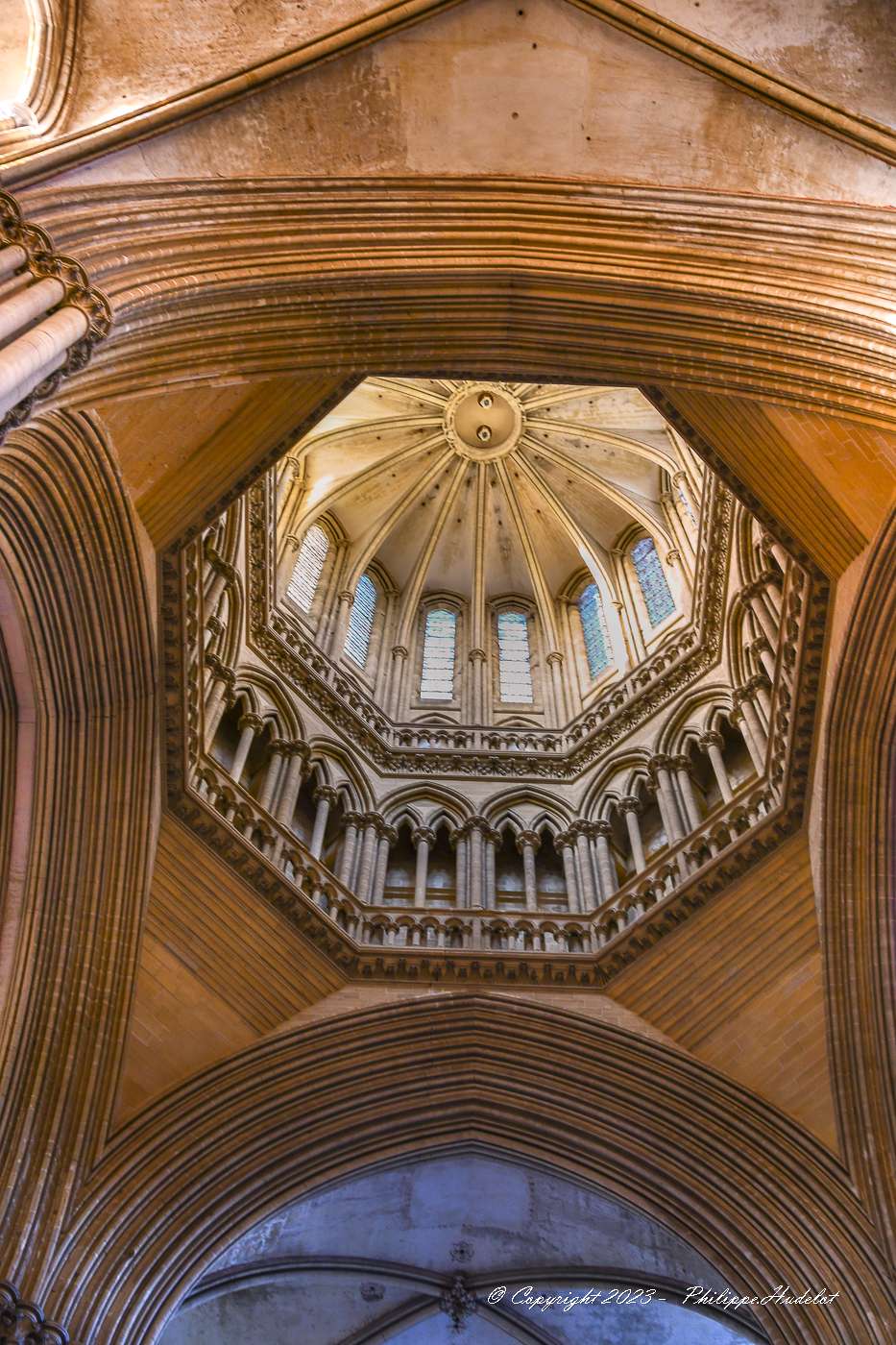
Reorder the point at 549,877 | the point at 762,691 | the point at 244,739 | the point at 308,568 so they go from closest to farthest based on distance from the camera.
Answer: the point at 762,691, the point at 244,739, the point at 549,877, the point at 308,568

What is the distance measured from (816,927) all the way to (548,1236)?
4323 mm

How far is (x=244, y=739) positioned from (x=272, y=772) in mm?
519

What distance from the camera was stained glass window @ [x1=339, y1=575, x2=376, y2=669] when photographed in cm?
1794

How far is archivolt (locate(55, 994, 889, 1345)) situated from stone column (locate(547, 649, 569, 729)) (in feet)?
19.6

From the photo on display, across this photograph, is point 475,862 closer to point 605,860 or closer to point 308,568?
point 605,860

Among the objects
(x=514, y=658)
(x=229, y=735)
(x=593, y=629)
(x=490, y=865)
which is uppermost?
(x=593, y=629)

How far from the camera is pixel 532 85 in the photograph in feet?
30.6

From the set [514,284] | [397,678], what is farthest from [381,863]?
[514,284]

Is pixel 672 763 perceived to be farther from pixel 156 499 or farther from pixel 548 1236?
pixel 156 499

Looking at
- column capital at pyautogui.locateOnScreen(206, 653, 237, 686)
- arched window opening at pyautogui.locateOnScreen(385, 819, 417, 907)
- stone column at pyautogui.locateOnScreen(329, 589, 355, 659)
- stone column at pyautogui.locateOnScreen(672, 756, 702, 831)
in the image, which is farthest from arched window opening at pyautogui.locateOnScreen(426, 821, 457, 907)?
stone column at pyautogui.locateOnScreen(329, 589, 355, 659)

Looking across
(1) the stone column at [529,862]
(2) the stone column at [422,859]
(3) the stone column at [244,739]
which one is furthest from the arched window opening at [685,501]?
(3) the stone column at [244,739]

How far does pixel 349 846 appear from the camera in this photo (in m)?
14.1

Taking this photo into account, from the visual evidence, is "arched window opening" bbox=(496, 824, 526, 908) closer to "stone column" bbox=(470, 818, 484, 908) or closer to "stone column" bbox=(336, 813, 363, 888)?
"stone column" bbox=(470, 818, 484, 908)

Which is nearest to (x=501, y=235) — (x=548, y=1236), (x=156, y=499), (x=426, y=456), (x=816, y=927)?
(x=156, y=499)
